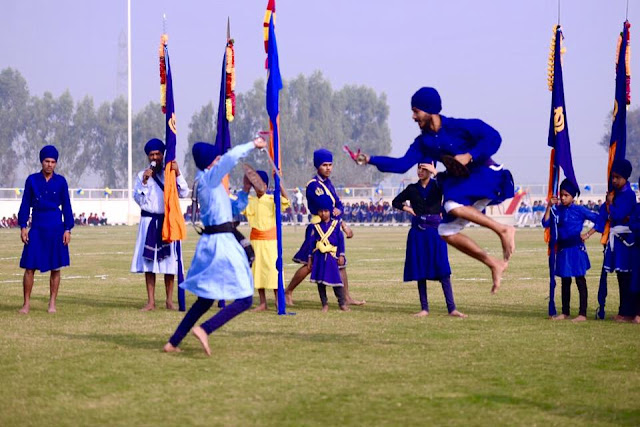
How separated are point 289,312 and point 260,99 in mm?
111526

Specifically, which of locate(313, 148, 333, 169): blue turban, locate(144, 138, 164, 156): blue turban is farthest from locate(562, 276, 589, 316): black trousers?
locate(144, 138, 164, 156): blue turban

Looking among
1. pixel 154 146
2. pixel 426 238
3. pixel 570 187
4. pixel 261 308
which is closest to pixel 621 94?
pixel 570 187

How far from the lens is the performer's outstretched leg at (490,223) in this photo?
398 inches

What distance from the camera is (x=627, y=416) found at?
7.23 metres

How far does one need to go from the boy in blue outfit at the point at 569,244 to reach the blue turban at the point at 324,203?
9.72 ft

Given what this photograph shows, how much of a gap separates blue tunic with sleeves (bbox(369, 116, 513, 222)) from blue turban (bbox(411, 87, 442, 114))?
7.8 inches

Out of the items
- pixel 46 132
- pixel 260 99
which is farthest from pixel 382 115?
pixel 46 132

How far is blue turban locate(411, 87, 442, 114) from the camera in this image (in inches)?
411

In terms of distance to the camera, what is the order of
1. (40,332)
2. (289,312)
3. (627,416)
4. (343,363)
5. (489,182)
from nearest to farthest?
(627,416) → (343,363) → (489,182) → (40,332) → (289,312)

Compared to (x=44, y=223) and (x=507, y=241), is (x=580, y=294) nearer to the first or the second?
(x=507, y=241)

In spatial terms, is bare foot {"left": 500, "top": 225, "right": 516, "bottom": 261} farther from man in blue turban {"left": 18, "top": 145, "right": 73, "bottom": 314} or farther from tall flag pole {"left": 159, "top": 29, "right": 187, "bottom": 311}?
man in blue turban {"left": 18, "top": 145, "right": 73, "bottom": 314}

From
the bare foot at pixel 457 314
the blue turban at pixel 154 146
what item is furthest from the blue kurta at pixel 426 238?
the blue turban at pixel 154 146

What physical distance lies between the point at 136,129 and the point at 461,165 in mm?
118931

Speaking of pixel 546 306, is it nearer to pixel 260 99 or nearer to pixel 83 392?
pixel 83 392
